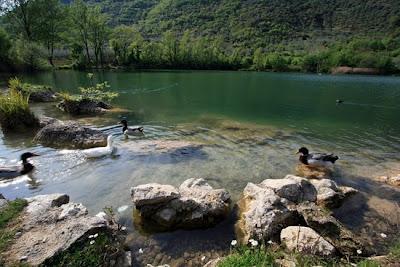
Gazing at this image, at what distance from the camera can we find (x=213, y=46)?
99875 millimetres

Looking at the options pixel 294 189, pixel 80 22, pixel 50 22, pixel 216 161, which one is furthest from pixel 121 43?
pixel 294 189

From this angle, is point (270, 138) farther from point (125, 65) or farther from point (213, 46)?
point (213, 46)

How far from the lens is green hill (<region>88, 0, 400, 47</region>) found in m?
145

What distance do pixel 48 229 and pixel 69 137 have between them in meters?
8.70

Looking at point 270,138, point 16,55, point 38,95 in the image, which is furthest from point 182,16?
point 270,138

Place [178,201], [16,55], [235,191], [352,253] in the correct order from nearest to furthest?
[352,253], [178,201], [235,191], [16,55]

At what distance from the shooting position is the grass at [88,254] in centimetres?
505

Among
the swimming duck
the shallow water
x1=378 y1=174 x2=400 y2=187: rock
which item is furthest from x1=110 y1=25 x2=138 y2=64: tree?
x1=378 y1=174 x2=400 y2=187: rock

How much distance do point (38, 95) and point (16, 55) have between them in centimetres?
3657

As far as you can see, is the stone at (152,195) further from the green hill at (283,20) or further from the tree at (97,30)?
the green hill at (283,20)

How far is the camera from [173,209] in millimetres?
7602

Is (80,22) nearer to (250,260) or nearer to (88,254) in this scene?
(88,254)

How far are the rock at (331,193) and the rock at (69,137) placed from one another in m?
9.60

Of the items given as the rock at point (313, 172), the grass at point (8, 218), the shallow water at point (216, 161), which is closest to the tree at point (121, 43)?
the shallow water at point (216, 161)
